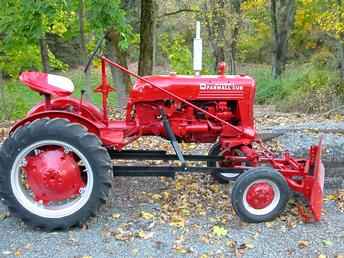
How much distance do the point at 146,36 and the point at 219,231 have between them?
8246 mm

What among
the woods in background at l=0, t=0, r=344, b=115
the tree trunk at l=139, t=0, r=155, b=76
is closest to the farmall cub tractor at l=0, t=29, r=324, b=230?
the woods in background at l=0, t=0, r=344, b=115

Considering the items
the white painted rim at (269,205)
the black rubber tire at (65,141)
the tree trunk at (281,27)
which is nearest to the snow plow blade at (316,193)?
the white painted rim at (269,205)

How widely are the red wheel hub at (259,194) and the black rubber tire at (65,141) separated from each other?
51.2 inches

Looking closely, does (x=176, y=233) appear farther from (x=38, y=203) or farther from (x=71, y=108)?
(x=71, y=108)

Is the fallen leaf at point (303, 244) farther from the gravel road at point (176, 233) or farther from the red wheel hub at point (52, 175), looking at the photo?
the red wheel hub at point (52, 175)

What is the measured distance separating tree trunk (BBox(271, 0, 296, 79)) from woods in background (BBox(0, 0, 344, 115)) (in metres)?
0.05

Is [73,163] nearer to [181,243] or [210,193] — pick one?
[181,243]

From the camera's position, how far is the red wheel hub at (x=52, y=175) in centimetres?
447

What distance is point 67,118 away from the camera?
4676 millimetres

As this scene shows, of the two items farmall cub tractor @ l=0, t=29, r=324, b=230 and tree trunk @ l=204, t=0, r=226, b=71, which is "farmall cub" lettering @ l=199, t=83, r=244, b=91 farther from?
tree trunk @ l=204, t=0, r=226, b=71

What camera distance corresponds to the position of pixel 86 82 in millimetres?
7984

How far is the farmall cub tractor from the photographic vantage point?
4.45 meters

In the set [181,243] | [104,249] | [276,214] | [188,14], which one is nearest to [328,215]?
[276,214]

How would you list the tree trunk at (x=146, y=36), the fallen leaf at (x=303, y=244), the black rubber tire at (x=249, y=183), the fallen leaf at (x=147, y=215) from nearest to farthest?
the fallen leaf at (x=303, y=244) < the black rubber tire at (x=249, y=183) < the fallen leaf at (x=147, y=215) < the tree trunk at (x=146, y=36)
